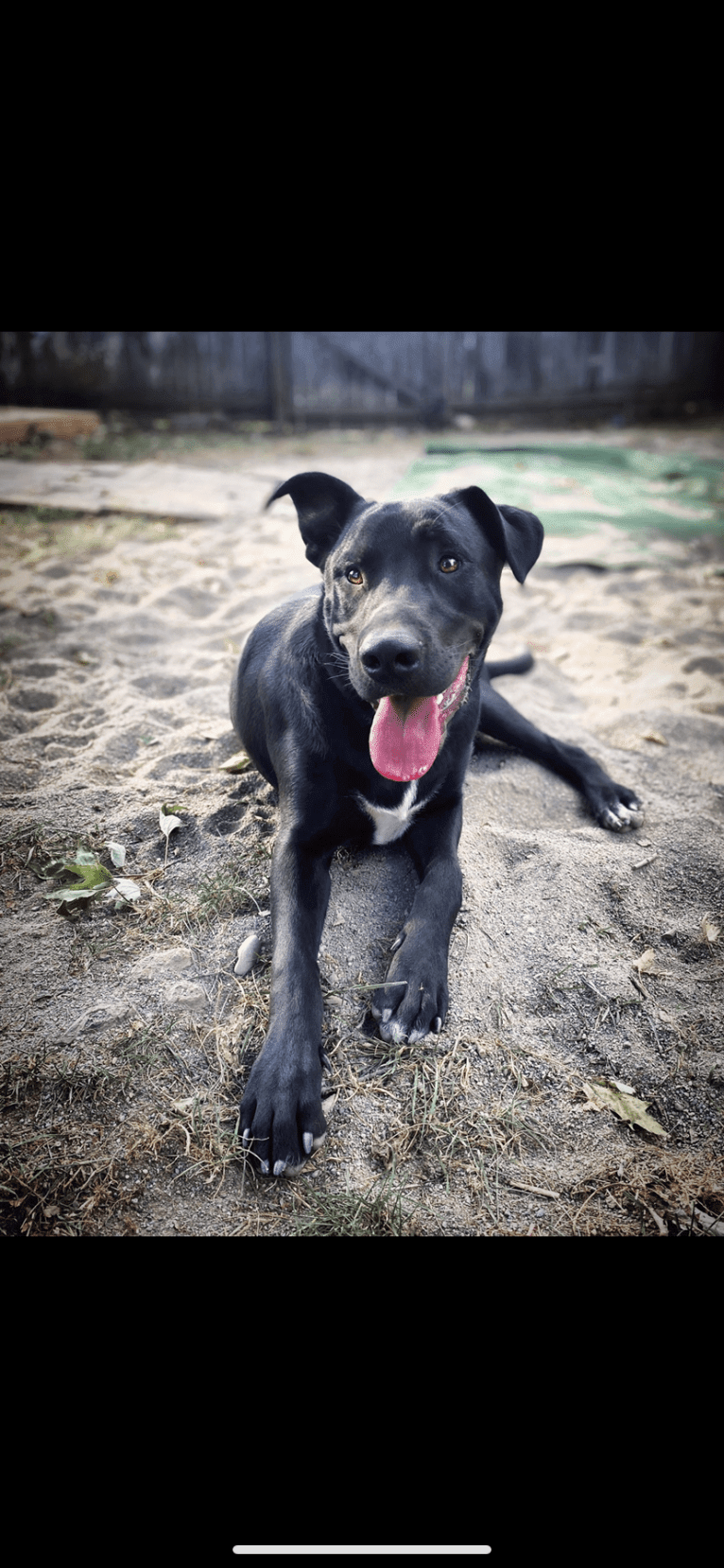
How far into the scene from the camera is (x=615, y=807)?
124 inches

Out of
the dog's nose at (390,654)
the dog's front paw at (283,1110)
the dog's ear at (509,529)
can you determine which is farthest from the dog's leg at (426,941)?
the dog's ear at (509,529)

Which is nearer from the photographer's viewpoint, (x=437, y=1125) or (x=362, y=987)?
(x=437, y=1125)

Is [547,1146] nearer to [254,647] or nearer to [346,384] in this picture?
[254,647]

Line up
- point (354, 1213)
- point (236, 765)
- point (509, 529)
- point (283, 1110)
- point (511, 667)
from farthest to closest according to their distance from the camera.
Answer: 1. point (511, 667)
2. point (236, 765)
3. point (509, 529)
4. point (283, 1110)
5. point (354, 1213)

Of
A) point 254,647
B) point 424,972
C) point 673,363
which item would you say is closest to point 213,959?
point 424,972

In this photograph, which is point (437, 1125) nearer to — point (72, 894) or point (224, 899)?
point (224, 899)

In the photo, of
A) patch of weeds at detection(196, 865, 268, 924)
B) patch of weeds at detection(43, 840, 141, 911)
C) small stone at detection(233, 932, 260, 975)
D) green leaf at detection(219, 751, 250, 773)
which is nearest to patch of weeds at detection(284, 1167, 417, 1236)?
small stone at detection(233, 932, 260, 975)

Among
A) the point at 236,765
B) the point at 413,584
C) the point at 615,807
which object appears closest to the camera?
the point at 413,584

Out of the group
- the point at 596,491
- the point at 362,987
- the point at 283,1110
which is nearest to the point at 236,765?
the point at 362,987

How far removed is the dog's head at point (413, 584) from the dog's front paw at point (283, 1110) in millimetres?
812

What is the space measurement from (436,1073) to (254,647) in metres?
1.87

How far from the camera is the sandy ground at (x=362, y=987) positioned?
1.87 m

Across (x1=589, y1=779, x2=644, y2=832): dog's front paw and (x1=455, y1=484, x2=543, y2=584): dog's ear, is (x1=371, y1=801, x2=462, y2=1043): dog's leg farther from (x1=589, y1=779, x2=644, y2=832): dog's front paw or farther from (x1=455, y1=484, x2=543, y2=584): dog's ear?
(x1=455, y1=484, x2=543, y2=584): dog's ear

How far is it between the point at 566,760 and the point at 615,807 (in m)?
0.34
